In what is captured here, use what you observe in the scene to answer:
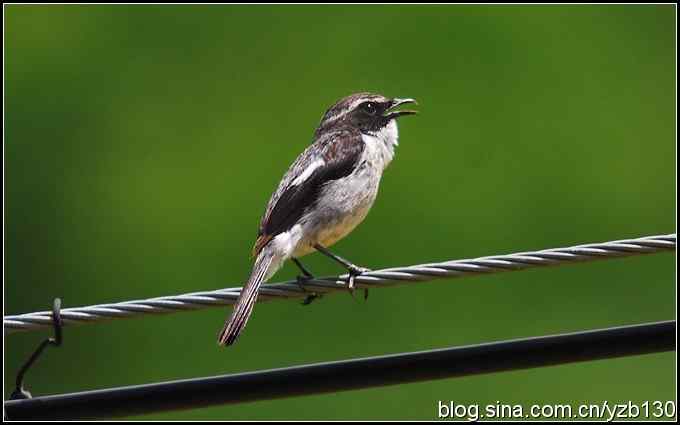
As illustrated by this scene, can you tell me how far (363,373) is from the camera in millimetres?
5207

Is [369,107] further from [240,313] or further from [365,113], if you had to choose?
[240,313]

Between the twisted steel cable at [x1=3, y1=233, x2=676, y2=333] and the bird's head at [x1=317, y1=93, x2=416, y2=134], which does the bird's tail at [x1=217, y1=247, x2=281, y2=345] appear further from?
the bird's head at [x1=317, y1=93, x2=416, y2=134]

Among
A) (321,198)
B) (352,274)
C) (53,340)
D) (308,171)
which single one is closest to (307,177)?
(308,171)

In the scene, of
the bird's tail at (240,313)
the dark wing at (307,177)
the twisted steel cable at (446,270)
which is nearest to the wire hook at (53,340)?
the twisted steel cable at (446,270)

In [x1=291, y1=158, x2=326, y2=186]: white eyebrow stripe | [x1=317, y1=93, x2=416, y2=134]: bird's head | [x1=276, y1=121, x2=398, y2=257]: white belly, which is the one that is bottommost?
[x1=276, y1=121, x2=398, y2=257]: white belly

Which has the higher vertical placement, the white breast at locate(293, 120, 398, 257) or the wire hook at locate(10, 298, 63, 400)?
the white breast at locate(293, 120, 398, 257)

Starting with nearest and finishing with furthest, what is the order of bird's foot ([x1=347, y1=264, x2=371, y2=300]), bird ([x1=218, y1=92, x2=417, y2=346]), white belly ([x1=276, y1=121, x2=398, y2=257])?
bird's foot ([x1=347, y1=264, x2=371, y2=300]) < bird ([x1=218, y1=92, x2=417, y2=346]) < white belly ([x1=276, y1=121, x2=398, y2=257])

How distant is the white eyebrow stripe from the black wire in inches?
95.1

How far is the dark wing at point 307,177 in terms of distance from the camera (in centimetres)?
723

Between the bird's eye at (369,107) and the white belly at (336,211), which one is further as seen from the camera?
the bird's eye at (369,107)

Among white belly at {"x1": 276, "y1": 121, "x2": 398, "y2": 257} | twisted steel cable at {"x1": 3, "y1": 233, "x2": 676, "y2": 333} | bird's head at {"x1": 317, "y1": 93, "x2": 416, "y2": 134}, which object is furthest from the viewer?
bird's head at {"x1": 317, "y1": 93, "x2": 416, "y2": 134}

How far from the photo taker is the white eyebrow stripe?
7418 mm

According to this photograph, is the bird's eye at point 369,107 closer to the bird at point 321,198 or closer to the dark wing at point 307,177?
the bird at point 321,198

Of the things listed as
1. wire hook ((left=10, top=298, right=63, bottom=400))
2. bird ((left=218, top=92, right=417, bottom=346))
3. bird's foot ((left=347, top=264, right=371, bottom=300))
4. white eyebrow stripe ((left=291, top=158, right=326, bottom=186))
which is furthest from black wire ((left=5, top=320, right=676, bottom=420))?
white eyebrow stripe ((left=291, top=158, right=326, bottom=186))
